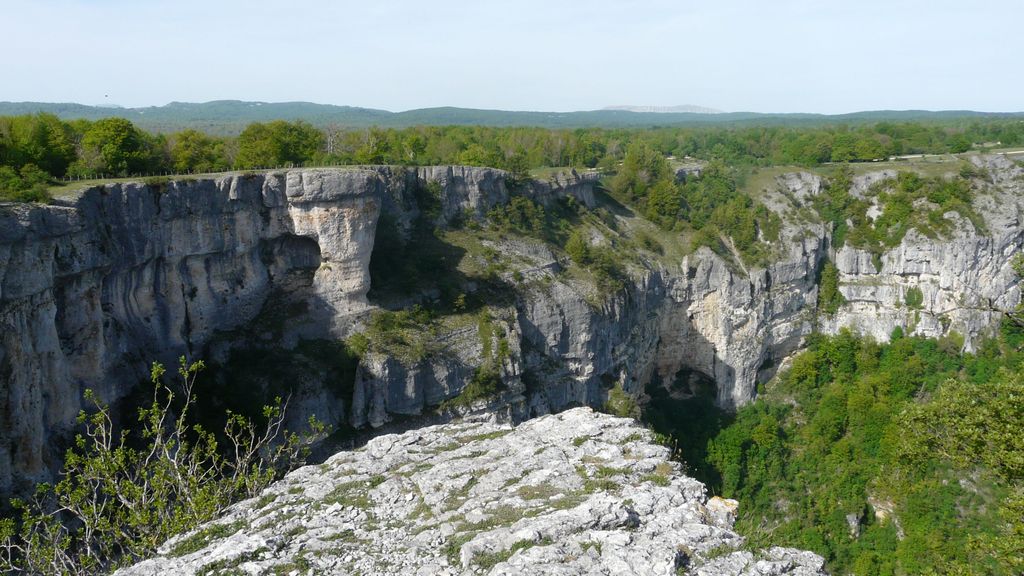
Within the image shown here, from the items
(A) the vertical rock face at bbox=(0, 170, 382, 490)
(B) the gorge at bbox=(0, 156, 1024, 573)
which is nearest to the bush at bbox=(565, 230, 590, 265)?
(B) the gorge at bbox=(0, 156, 1024, 573)

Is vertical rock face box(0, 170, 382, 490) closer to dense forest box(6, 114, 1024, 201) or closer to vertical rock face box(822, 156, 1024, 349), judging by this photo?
dense forest box(6, 114, 1024, 201)

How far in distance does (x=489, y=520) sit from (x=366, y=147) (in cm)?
3231

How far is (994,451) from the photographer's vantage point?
11008 millimetres

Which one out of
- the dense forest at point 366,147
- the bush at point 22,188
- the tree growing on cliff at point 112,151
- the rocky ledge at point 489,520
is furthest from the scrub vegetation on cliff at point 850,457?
the tree growing on cliff at point 112,151

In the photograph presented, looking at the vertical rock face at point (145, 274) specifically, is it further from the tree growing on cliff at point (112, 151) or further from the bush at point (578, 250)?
the bush at point (578, 250)

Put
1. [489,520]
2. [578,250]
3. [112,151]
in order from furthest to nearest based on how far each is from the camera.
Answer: [578,250], [112,151], [489,520]

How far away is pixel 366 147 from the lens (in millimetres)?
40938

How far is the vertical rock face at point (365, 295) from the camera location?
66.4 feet

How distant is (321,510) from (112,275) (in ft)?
51.1

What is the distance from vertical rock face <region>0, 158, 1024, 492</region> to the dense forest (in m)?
3.31

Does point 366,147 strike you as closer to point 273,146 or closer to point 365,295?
point 273,146

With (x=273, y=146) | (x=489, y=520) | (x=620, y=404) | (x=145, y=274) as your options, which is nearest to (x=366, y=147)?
(x=273, y=146)

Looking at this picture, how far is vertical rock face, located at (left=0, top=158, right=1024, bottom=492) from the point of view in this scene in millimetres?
20250

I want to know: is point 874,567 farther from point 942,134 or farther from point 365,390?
point 942,134
